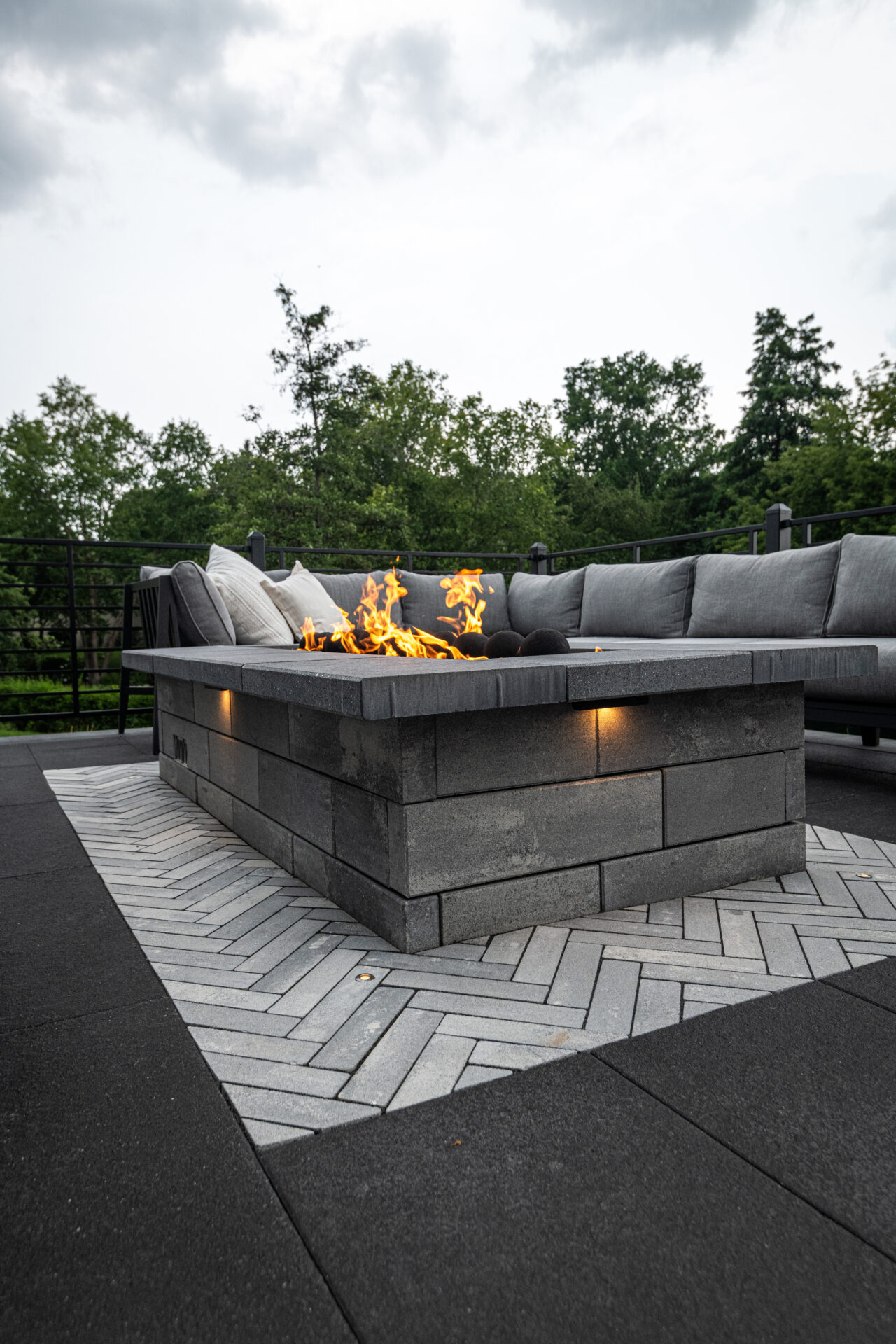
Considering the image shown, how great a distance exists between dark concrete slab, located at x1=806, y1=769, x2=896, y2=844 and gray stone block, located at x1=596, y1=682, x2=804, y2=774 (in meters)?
0.72

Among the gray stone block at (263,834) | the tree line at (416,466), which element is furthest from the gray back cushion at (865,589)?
the tree line at (416,466)

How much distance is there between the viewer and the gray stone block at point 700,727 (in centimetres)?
Result: 184

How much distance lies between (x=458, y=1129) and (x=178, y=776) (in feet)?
8.53

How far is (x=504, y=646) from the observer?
88.2 inches

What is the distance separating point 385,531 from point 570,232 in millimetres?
6640

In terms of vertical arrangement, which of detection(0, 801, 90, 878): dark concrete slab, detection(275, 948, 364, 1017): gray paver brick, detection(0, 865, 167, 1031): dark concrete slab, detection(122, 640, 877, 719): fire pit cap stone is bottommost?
detection(0, 801, 90, 878): dark concrete slab

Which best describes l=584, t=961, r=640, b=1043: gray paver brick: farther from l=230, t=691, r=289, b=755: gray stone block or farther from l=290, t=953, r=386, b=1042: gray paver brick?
l=230, t=691, r=289, b=755: gray stone block

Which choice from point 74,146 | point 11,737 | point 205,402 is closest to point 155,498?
point 205,402

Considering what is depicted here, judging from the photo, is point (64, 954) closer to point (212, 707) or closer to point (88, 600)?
point (212, 707)

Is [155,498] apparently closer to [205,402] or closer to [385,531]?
[205,402]

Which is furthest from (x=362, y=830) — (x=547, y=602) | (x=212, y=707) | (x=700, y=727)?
(x=547, y=602)

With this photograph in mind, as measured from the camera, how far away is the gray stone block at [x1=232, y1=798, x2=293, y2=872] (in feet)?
7.33

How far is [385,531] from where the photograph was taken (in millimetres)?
16891

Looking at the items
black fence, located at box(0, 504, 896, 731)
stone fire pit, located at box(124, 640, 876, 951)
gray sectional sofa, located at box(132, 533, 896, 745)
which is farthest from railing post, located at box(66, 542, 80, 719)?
stone fire pit, located at box(124, 640, 876, 951)
